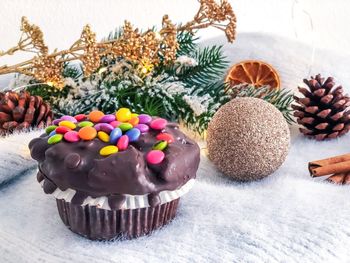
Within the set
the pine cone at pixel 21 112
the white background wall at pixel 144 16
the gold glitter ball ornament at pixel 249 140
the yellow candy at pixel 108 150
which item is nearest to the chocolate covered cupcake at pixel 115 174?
the yellow candy at pixel 108 150

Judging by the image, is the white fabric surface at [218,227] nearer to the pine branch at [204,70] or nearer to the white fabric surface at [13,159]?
the white fabric surface at [13,159]

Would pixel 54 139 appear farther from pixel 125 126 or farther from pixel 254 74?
pixel 254 74

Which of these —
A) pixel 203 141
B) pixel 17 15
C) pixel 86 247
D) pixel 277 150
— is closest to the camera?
pixel 86 247

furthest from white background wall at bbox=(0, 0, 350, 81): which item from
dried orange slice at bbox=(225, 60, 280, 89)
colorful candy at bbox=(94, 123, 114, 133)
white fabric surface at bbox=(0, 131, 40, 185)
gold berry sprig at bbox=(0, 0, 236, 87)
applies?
colorful candy at bbox=(94, 123, 114, 133)

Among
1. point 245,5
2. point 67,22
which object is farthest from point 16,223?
point 245,5

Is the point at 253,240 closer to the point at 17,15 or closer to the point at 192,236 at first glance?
the point at 192,236

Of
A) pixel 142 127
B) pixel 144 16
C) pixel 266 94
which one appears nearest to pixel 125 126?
pixel 142 127

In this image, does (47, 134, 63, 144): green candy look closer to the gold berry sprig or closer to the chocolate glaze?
the chocolate glaze
